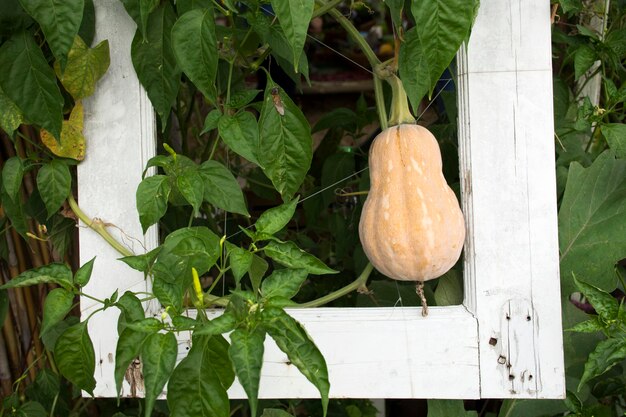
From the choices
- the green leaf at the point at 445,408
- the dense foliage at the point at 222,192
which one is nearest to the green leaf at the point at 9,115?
the dense foliage at the point at 222,192

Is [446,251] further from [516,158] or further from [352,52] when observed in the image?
[352,52]

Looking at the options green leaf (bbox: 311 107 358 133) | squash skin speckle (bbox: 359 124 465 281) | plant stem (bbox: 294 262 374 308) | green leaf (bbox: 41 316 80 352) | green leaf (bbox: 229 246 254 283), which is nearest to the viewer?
green leaf (bbox: 229 246 254 283)

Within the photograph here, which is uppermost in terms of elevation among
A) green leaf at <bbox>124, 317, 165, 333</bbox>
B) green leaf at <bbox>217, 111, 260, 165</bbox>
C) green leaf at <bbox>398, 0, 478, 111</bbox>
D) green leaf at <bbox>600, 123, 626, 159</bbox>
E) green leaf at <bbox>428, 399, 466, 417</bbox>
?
green leaf at <bbox>398, 0, 478, 111</bbox>

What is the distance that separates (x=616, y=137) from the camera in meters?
1.11

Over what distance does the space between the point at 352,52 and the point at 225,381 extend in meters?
3.33

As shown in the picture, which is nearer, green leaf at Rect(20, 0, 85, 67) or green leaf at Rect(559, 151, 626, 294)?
green leaf at Rect(20, 0, 85, 67)

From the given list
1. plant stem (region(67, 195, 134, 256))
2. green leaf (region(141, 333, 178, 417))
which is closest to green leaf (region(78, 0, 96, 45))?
plant stem (region(67, 195, 134, 256))

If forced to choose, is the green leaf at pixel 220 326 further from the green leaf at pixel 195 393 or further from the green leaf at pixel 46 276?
the green leaf at pixel 46 276

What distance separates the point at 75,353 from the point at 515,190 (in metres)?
0.58

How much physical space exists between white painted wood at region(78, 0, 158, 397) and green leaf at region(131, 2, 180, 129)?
3 cm

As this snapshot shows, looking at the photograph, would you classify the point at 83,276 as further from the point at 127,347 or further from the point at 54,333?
the point at 54,333

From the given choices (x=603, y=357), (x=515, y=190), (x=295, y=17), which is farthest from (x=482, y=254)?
(x=295, y=17)

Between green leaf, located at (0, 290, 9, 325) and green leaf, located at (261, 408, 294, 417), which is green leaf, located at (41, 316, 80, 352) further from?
green leaf, located at (261, 408, 294, 417)

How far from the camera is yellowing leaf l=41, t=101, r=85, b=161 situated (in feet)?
3.24
